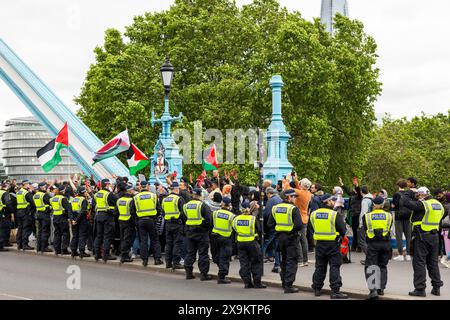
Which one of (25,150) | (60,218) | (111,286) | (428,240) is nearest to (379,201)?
(428,240)

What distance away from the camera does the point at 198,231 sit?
597 inches

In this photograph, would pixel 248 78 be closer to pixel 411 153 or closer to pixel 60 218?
pixel 60 218

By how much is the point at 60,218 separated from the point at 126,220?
9.44 ft

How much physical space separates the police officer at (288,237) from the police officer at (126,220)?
15.5 feet

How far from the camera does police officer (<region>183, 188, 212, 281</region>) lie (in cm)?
1505

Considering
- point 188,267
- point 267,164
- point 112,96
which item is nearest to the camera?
point 188,267

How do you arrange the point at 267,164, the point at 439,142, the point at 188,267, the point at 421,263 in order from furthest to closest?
the point at 439,142
the point at 267,164
the point at 188,267
the point at 421,263

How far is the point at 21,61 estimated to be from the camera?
37.7 metres

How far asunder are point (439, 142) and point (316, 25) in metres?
37.5

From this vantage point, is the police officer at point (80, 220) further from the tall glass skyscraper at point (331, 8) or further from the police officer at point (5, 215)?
the tall glass skyscraper at point (331, 8)

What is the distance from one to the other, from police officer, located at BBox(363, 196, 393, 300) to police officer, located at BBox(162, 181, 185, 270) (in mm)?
4842
